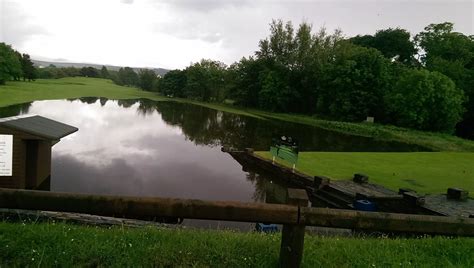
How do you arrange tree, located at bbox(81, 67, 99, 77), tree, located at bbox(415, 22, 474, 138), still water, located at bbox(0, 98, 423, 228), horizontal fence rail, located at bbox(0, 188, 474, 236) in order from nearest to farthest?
horizontal fence rail, located at bbox(0, 188, 474, 236), still water, located at bbox(0, 98, 423, 228), tree, located at bbox(415, 22, 474, 138), tree, located at bbox(81, 67, 99, 77)

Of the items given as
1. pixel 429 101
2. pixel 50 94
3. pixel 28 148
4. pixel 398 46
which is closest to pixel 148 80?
pixel 50 94

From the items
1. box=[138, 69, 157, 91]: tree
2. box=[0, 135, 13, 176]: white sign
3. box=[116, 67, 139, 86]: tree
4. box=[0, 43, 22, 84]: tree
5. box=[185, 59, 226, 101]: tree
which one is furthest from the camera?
box=[116, 67, 139, 86]: tree

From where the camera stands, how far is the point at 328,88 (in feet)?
201

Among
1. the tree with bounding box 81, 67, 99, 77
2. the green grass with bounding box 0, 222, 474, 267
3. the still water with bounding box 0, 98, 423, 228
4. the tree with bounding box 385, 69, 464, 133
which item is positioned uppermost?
the tree with bounding box 81, 67, 99, 77

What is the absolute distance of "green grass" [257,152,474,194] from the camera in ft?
61.7

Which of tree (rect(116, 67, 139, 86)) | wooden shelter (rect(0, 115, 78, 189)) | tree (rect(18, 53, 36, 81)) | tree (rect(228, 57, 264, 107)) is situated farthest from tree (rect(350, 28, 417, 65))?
tree (rect(116, 67, 139, 86))

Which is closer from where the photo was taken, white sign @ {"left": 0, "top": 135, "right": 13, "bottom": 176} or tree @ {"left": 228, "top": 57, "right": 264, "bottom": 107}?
white sign @ {"left": 0, "top": 135, "right": 13, "bottom": 176}

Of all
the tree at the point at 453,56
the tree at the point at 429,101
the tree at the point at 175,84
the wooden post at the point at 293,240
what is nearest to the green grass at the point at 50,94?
the tree at the point at 175,84

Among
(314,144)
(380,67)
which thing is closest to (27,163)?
(314,144)

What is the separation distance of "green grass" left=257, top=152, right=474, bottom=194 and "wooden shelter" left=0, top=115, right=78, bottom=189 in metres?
13.2

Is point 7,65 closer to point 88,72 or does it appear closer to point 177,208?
point 177,208

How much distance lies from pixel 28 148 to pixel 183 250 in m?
11.8

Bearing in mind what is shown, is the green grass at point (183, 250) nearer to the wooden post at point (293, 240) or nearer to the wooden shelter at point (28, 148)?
the wooden post at point (293, 240)

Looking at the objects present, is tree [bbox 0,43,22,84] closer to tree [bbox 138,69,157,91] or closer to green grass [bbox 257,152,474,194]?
tree [bbox 138,69,157,91]
